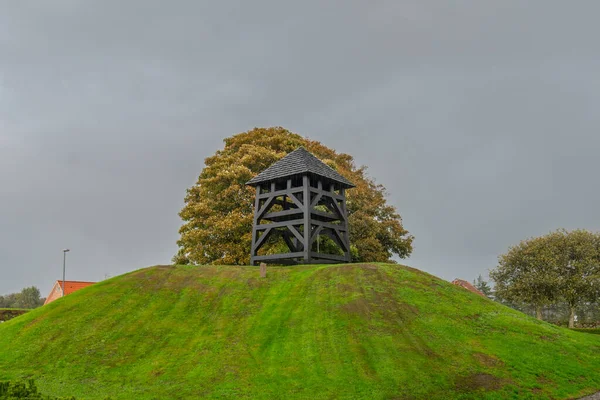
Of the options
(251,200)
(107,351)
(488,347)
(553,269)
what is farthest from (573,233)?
(107,351)

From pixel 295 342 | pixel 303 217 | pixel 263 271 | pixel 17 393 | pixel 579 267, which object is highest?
pixel 303 217

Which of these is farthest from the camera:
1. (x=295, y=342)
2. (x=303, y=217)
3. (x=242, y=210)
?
(x=242, y=210)

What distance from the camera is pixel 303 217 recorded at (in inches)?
1175

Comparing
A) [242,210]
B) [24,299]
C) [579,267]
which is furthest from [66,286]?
[579,267]

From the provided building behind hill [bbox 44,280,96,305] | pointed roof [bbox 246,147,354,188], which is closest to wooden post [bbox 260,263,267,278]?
pointed roof [bbox 246,147,354,188]

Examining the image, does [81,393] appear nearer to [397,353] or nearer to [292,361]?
[292,361]

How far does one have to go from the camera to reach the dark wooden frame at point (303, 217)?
2942cm

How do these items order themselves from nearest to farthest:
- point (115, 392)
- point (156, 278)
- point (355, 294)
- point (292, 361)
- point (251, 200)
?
point (115, 392)
point (292, 361)
point (355, 294)
point (156, 278)
point (251, 200)

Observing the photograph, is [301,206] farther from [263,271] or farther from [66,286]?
[66,286]

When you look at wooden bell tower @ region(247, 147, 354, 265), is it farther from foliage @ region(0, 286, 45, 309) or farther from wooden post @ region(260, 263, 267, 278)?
foliage @ region(0, 286, 45, 309)

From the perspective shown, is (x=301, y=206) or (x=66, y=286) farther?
(x=66, y=286)

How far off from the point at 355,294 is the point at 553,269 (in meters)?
39.5

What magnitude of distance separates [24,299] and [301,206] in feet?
339

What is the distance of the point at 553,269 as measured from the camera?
53.0 metres
